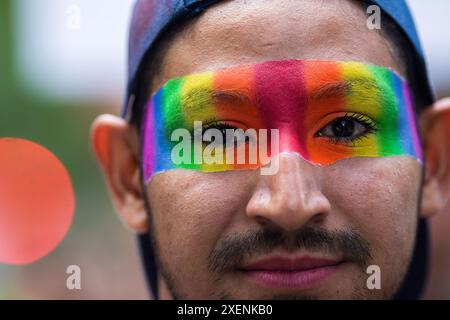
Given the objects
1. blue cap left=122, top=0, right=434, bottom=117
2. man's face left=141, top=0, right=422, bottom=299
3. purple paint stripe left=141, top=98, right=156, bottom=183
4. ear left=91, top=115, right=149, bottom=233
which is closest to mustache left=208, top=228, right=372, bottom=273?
man's face left=141, top=0, right=422, bottom=299

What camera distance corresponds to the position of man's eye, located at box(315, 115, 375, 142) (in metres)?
1.79

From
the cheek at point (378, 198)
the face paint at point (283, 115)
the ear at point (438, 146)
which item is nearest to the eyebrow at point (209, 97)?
the face paint at point (283, 115)

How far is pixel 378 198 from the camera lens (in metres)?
1.75

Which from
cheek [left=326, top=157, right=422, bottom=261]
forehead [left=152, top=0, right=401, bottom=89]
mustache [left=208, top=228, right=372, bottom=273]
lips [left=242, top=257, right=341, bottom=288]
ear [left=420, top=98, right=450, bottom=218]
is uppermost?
forehead [left=152, top=0, right=401, bottom=89]

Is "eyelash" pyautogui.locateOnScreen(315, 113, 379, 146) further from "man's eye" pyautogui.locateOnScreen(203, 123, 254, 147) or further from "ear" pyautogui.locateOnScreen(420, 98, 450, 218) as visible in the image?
"ear" pyautogui.locateOnScreen(420, 98, 450, 218)

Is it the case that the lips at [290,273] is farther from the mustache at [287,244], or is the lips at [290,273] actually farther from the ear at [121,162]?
the ear at [121,162]

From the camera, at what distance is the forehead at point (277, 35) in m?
1.76

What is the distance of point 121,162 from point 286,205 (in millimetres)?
765

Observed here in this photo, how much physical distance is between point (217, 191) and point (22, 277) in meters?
3.69

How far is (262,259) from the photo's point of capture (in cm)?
170

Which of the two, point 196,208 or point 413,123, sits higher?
point 413,123

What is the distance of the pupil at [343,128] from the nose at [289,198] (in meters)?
0.17

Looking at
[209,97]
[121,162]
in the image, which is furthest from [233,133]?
[121,162]

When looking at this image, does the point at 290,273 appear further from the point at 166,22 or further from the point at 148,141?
the point at 166,22
